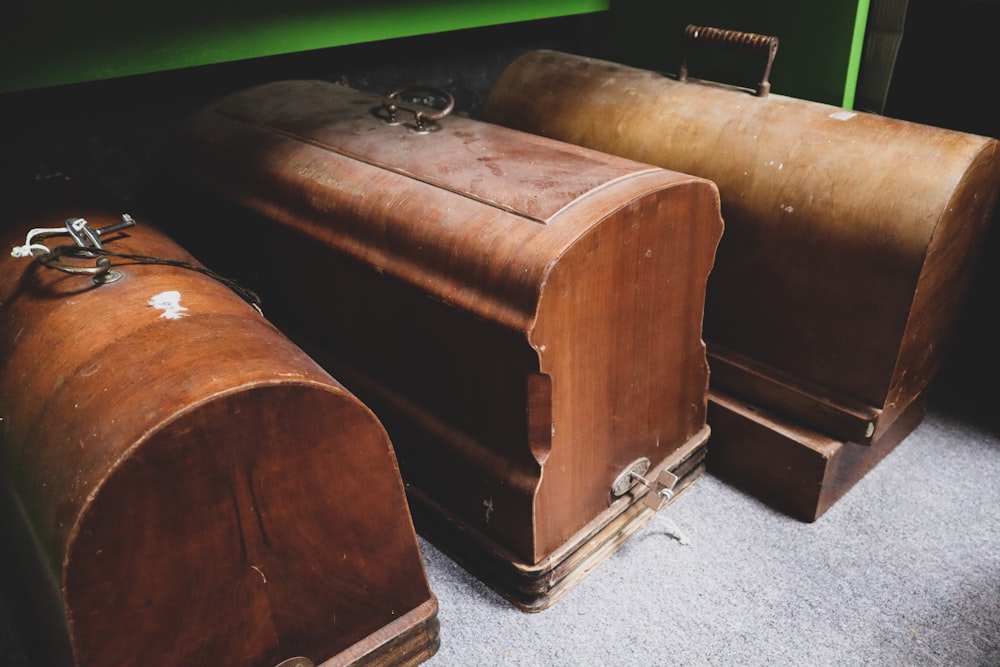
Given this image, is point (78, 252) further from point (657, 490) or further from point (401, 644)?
point (657, 490)

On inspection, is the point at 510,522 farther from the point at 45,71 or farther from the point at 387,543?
the point at 45,71

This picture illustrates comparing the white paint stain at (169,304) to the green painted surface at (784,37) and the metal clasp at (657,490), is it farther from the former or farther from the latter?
the green painted surface at (784,37)

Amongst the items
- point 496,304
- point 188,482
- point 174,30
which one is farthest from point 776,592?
point 174,30

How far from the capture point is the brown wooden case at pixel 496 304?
1.10 metres

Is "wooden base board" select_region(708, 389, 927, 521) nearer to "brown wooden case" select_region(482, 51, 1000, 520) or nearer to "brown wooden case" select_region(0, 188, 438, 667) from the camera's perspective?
"brown wooden case" select_region(482, 51, 1000, 520)

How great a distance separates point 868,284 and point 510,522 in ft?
2.41

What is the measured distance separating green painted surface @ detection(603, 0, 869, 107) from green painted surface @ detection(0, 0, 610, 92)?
54cm

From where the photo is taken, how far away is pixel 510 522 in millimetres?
1259

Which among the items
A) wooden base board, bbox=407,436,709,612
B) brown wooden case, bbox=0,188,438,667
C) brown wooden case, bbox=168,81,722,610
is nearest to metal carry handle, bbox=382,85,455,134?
brown wooden case, bbox=168,81,722,610

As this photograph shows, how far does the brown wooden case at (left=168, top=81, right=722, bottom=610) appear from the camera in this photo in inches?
43.4

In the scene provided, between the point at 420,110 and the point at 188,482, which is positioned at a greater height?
the point at 420,110

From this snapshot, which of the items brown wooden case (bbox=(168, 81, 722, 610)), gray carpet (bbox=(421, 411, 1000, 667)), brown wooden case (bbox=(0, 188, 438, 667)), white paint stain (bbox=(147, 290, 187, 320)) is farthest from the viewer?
gray carpet (bbox=(421, 411, 1000, 667))

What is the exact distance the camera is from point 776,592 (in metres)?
1.34

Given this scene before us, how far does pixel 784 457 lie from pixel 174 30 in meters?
1.42
